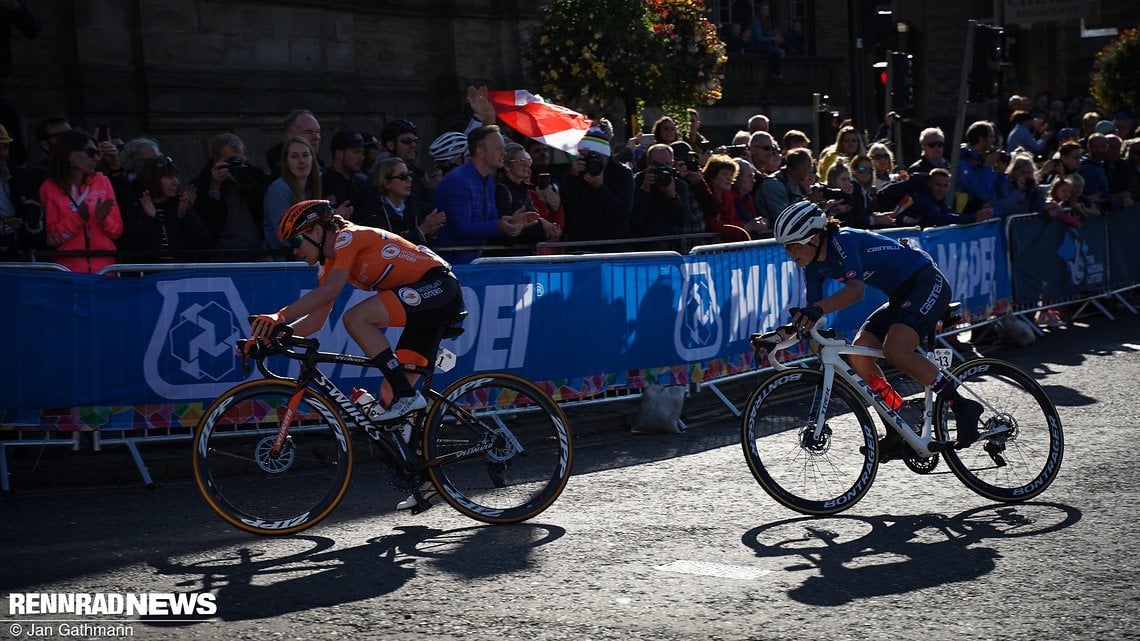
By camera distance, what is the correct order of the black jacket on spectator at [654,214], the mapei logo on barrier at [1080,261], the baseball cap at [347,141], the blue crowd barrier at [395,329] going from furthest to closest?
the mapei logo on barrier at [1080,261], the black jacket on spectator at [654,214], the baseball cap at [347,141], the blue crowd barrier at [395,329]

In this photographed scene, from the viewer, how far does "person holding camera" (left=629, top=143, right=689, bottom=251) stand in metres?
12.9

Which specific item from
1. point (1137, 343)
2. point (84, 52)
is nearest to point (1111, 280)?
point (1137, 343)

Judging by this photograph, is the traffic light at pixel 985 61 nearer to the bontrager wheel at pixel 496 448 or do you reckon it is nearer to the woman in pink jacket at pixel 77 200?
the woman in pink jacket at pixel 77 200

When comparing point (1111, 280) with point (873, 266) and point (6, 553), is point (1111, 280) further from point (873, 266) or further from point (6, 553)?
point (6, 553)

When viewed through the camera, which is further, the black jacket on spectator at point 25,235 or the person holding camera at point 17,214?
the person holding camera at point 17,214

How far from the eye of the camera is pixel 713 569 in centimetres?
666

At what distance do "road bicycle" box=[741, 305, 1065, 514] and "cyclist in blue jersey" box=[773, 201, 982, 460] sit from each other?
8cm

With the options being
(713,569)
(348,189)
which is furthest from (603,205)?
(713,569)

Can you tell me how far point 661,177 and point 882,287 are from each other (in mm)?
4695

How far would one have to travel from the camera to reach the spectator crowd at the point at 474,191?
10.1 meters

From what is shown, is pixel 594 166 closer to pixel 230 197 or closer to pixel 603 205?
pixel 603 205

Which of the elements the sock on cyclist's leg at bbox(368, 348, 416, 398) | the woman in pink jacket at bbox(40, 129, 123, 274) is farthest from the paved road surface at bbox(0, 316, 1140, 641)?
the woman in pink jacket at bbox(40, 129, 123, 274)

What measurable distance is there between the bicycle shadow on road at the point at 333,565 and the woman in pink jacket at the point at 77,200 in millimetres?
3579

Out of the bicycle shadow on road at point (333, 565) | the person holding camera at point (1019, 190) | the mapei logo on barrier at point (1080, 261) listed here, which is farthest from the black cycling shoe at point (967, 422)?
the mapei logo on barrier at point (1080, 261)
